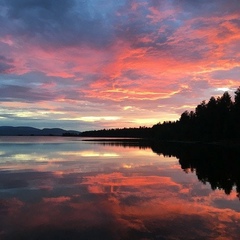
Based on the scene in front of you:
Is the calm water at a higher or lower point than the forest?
lower

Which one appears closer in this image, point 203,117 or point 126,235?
point 126,235

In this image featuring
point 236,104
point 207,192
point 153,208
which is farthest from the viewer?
point 236,104

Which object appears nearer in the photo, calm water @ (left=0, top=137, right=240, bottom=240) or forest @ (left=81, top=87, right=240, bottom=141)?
calm water @ (left=0, top=137, right=240, bottom=240)

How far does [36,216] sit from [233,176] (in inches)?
840

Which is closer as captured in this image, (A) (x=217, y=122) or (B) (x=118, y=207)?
(B) (x=118, y=207)

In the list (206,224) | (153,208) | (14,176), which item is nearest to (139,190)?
(153,208)

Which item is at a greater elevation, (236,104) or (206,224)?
(236,104)

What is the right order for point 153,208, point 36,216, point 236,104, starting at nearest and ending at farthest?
1. point 36,216
2. point 153,208
3. point 236,104

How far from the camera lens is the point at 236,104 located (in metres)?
93.5

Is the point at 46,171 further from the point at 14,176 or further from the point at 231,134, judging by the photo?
the point at 231,134

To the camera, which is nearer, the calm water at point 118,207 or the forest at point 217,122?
the calm water at point 118,207

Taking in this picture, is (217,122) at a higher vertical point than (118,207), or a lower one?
higher

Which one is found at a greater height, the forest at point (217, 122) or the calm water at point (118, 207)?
the forest at point (217, 122)

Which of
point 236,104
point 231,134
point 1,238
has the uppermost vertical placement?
point 236,104
